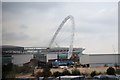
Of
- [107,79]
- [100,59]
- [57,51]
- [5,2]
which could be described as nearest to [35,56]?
[57,51]

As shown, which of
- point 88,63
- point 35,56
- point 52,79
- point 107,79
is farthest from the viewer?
point 35,56

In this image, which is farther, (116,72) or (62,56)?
(62,56)

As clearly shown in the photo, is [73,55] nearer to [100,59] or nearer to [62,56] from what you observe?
[62,56]

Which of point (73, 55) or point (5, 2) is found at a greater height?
point (5, 2)

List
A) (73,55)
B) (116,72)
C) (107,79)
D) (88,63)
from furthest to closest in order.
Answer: (73,55) → (88,63) → (116,72) → (107,79)

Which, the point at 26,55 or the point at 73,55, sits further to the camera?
the point at 73,55

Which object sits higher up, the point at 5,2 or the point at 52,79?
the point at 5,2

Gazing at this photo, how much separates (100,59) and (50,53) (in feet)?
15.9

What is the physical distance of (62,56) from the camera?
23.1 metres

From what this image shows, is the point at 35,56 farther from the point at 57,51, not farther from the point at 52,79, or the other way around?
the point at 52,79

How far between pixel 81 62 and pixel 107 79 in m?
11.6

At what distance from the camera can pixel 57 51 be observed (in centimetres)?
2308

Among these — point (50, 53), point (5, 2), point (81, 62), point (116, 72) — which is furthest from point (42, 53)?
Result: point (5, 2)

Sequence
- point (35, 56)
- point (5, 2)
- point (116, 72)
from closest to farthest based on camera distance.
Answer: point (5, 2) → point (116, 72) → point (35, 56)
